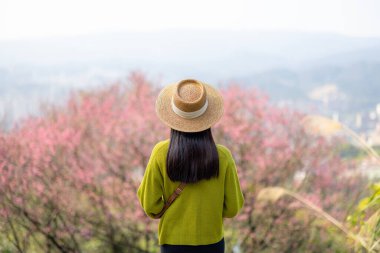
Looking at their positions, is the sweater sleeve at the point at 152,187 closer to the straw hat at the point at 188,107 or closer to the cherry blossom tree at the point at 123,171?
the straw hat at the point at 188,107

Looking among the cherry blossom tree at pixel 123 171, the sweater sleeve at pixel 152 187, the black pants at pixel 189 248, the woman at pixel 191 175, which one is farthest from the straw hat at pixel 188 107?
the cherry blossom tree at pixel 123 171

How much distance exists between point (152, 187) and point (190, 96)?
294mm

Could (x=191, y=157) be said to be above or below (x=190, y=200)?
above

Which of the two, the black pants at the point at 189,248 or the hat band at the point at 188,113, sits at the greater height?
the hat band at the point at 188,113

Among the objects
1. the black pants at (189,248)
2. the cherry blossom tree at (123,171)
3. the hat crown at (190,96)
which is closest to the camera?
the hat crown at (190,96)

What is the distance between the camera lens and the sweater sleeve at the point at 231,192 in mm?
1424

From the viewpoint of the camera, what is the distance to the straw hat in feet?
4.37

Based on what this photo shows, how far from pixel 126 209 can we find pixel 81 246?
0.47 meters

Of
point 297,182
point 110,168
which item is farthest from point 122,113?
point 297,182

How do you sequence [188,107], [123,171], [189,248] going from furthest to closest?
[123,171] < [189,248] < [188,107]

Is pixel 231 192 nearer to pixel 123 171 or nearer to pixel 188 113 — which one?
pixel 188 113

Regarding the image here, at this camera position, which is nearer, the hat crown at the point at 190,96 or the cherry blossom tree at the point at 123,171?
the hat crown at the point at 190,96

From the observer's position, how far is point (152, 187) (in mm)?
1387

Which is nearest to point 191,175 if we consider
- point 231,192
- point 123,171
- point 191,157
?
point 191,157
